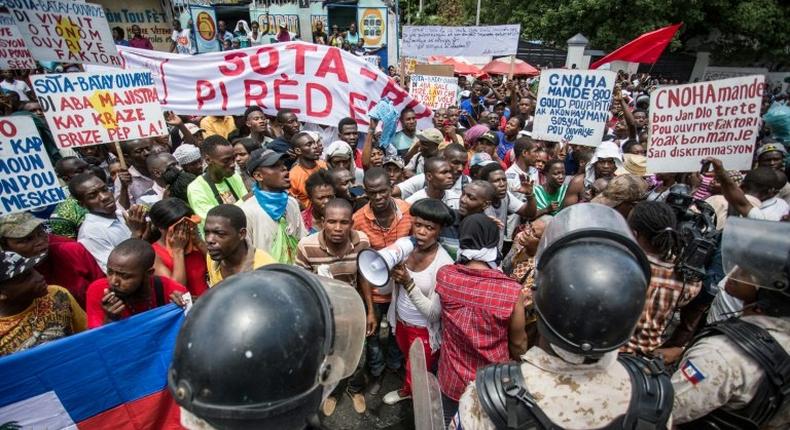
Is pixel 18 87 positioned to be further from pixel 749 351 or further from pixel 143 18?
pixel 749 351

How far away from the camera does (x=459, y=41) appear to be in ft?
30.8

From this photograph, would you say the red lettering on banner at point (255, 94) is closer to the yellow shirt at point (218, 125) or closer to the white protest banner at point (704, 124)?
the yellow shirt at point (218, 125)

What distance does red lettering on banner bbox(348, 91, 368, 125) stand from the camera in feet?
19.9

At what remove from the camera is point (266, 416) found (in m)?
1.00

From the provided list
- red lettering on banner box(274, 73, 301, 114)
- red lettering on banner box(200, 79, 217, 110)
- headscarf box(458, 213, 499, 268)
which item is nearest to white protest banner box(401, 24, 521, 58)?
red lettering on banner box(274, 73, 301, 114)

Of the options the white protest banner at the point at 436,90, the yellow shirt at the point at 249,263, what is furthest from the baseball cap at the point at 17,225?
the white protest banner at the point at 436,90

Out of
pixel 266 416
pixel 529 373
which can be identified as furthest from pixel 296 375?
pixel 529 373

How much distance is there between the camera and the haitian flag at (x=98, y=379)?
211cm

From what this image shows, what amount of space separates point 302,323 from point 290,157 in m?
4.49

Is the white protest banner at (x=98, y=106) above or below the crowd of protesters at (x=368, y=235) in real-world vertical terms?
above

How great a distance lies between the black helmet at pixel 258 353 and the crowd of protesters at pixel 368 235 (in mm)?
1394

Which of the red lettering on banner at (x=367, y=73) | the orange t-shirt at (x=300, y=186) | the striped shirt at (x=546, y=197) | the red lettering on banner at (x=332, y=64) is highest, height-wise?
the red lettering on banner at (x=332, y=64)

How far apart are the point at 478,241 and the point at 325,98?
14.0 feet

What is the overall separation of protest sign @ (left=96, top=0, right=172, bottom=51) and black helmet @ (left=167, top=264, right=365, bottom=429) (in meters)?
18.1
